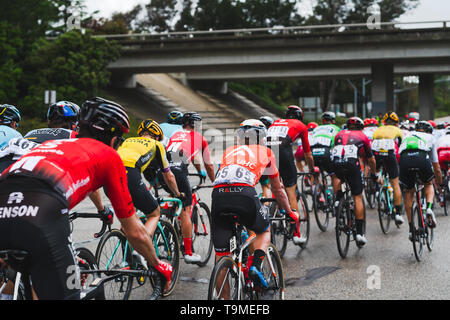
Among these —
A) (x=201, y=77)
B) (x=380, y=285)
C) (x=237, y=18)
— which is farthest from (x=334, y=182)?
(x=237, y=18)

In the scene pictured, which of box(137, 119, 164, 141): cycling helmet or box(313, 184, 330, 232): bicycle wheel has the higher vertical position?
box(137, 119, 164, 141): cycling helmet

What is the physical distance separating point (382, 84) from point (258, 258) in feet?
122

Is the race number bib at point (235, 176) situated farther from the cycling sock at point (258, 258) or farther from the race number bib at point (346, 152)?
the race number bib at point (346, 152)

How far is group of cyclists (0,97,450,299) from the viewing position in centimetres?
295

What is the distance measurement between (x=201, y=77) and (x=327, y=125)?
125ft

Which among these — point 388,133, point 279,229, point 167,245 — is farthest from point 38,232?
point 388,133

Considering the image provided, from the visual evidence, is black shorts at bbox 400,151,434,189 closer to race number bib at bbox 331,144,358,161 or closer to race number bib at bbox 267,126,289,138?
race number bib at bbox 331,144,358,161

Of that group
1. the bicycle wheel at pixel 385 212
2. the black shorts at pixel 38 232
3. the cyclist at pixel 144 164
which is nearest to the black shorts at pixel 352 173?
the bicycle wheel at pixel 385 212

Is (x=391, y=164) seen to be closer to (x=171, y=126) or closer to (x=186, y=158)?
(x=171, y=126)

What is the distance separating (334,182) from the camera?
407 inches

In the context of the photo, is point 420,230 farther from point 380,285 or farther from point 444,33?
point 444,33

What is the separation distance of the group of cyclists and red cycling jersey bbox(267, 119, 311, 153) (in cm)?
2

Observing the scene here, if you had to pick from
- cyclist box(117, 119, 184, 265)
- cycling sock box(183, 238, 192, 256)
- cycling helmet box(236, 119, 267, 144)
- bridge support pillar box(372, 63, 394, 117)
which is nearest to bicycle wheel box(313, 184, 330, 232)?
cycling sock box(183, 238, 192, 256)

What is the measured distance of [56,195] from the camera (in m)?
3.01
